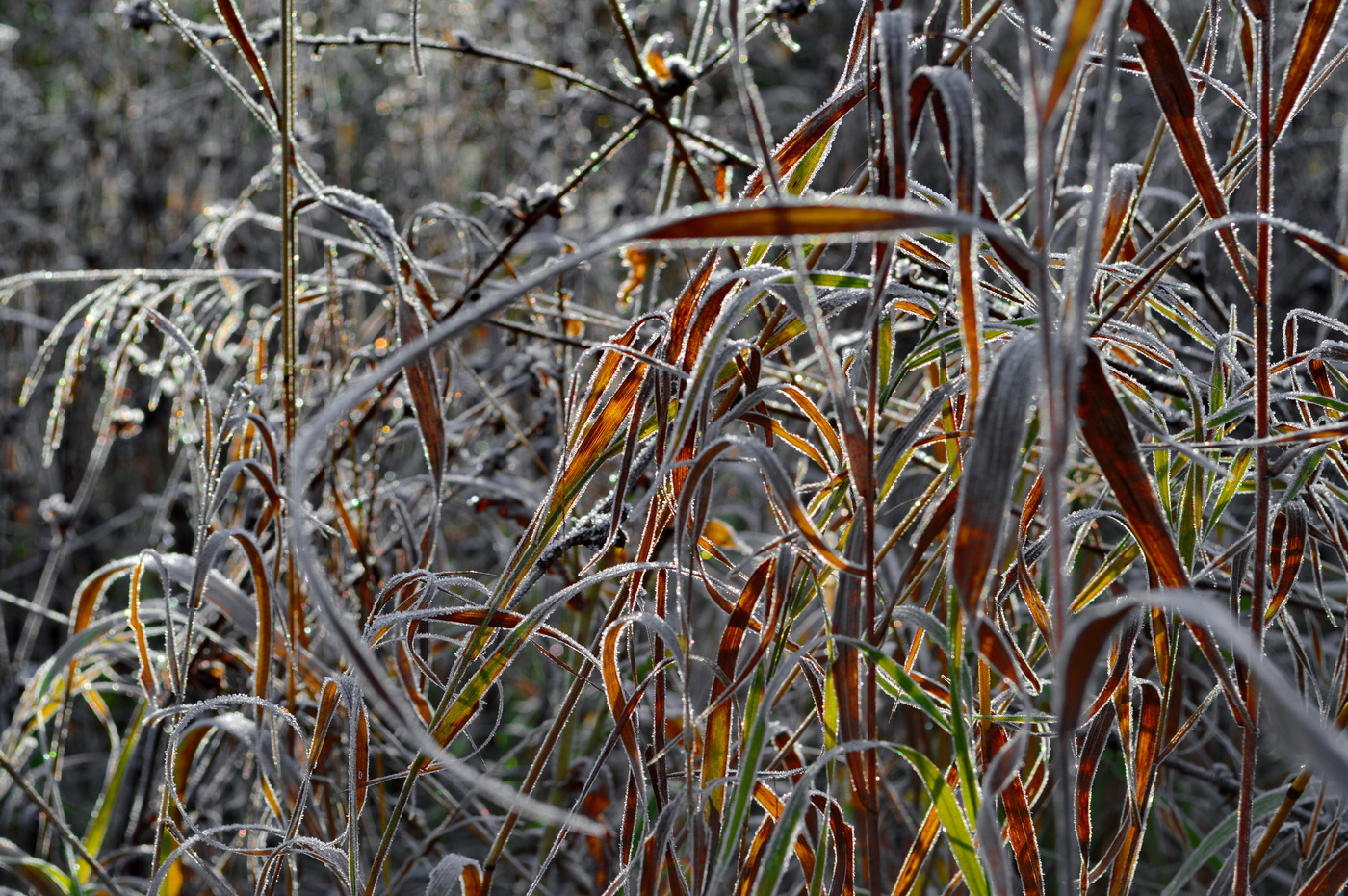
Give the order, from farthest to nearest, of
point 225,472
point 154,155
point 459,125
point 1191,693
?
1. point 154,155
2. point 459,125
3. point 1191,693
4. point 225,472

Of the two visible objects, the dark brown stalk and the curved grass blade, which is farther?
the dark brown stalk

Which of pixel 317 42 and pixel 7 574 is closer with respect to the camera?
Answer: pixel 317 42

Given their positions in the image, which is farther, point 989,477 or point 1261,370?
point 1261,370

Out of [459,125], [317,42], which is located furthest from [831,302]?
[459,125]

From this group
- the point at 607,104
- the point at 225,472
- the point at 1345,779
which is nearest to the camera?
the point at 1345,779

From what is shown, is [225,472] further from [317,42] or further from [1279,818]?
[1279,818]

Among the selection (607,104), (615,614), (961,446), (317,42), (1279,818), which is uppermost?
(607,104)

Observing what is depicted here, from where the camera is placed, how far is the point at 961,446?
79 cm

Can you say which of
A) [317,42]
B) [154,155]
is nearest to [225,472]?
[317,42]

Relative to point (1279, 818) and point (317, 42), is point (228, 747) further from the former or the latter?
point (1279, 818)

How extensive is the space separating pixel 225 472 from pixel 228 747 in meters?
0.82

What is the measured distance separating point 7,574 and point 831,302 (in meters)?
1.86

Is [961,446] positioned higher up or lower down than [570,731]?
higher up

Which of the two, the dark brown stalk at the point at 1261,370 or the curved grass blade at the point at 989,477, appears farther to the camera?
the dark brown stalk at the point at 1261,370
